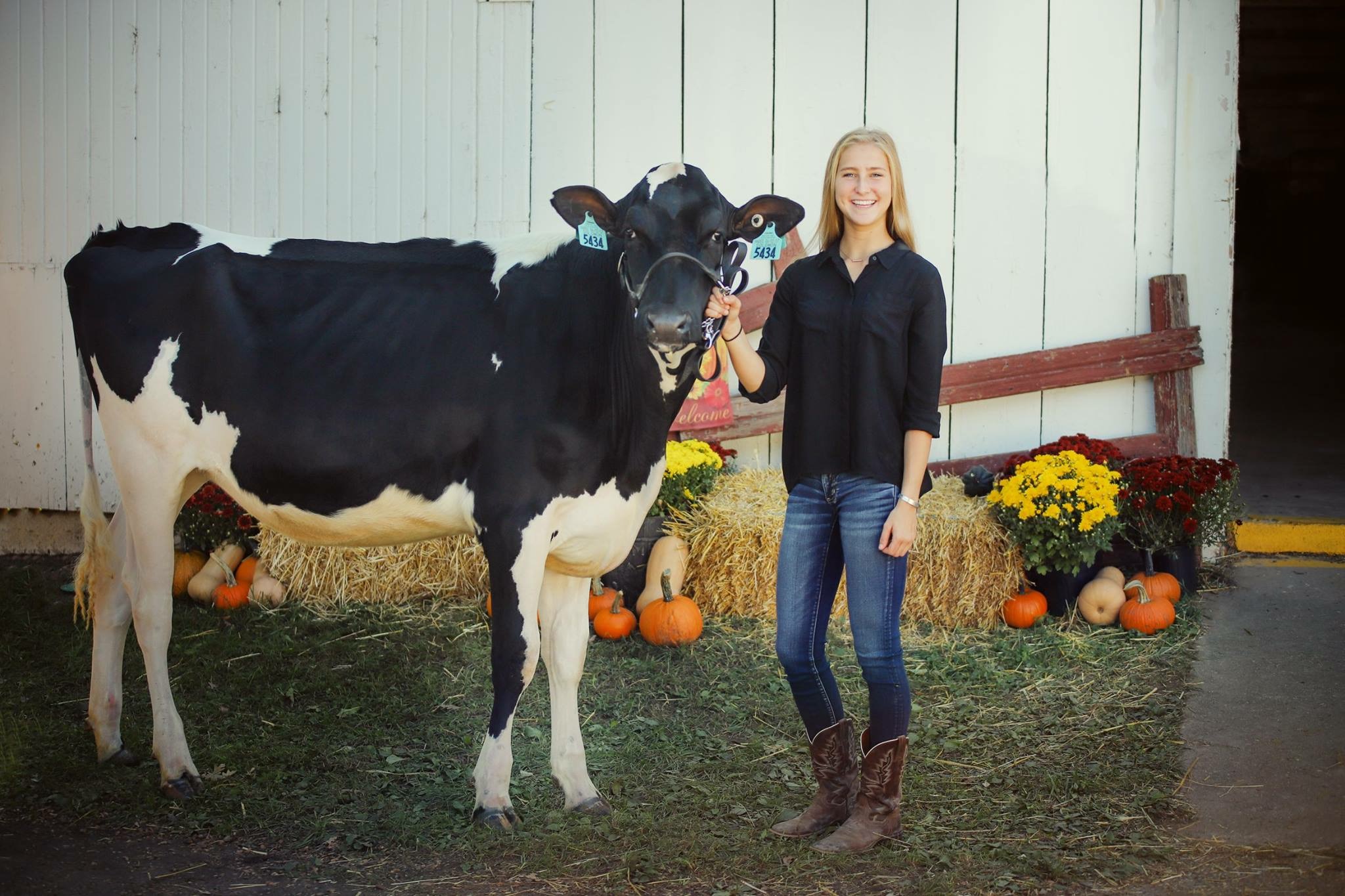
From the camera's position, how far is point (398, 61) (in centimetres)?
726

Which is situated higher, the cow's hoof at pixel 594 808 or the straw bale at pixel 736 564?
the straw bale at pixel 736 564

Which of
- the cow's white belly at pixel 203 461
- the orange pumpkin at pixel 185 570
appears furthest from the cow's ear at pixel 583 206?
the orange pumpkin at pixel 185 570

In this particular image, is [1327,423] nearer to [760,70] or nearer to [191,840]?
[760,70]

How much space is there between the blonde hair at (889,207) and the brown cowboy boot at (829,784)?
1.50m

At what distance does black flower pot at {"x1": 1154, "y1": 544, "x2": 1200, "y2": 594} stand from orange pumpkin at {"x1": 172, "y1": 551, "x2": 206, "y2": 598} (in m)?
4.98

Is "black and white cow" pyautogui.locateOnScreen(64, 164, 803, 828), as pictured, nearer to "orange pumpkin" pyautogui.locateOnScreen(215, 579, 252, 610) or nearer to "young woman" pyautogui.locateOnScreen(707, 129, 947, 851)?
"young woman" pyautogui.locateOnScreen(707, 129, 947, 851)

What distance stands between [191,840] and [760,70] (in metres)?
5.00

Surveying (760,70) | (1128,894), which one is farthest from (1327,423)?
(1128,894)

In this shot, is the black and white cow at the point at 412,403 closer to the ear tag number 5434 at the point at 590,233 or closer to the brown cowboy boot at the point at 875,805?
the ear tag number 5434 at the point at 590,233

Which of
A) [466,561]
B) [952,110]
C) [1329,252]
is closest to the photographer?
[466,561]

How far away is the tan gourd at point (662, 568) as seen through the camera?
19.9 feet

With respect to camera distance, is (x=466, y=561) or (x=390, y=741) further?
(x=466, y=561)

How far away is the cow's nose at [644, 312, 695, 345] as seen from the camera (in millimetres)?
3422

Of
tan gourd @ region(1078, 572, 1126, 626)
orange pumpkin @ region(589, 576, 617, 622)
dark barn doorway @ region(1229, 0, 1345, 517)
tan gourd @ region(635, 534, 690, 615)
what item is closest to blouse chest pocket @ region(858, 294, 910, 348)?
tan gourd @ region(635, 534, 690, 615)
